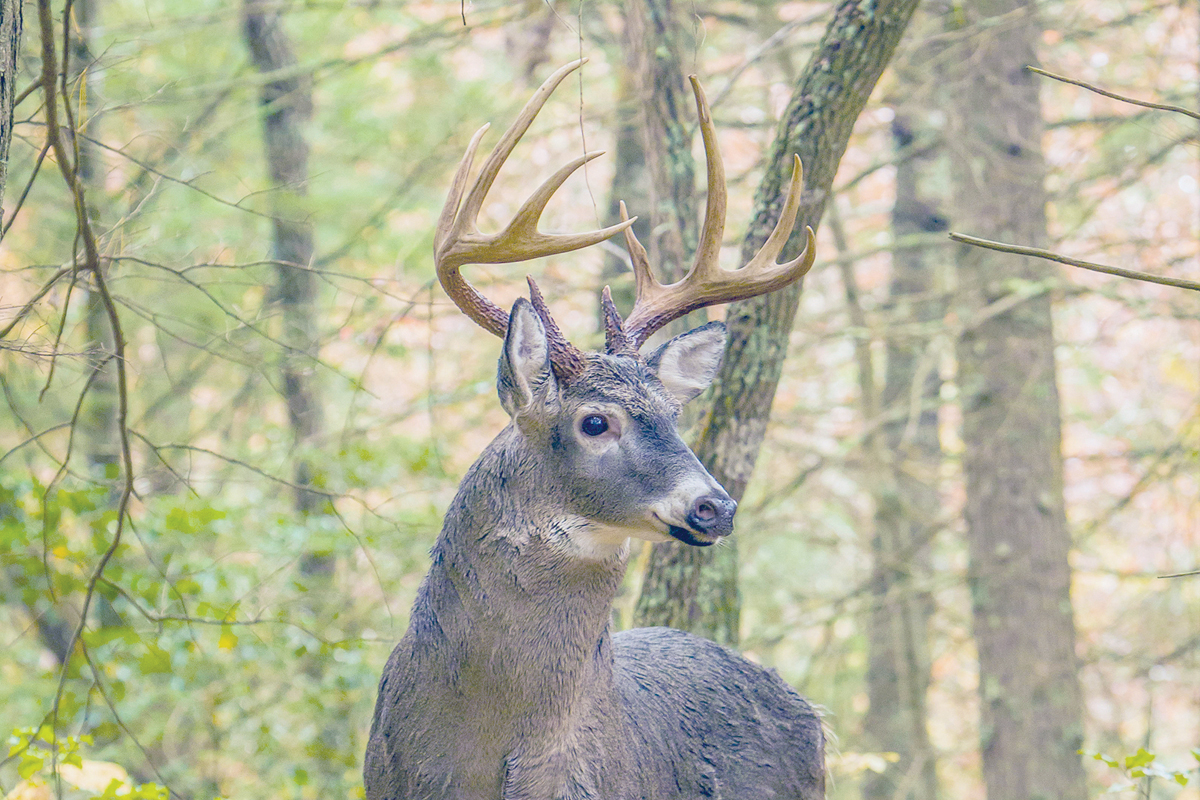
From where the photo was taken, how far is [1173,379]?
473 inches

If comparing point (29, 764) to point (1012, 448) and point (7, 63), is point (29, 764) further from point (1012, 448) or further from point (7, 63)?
point (1012, 448)

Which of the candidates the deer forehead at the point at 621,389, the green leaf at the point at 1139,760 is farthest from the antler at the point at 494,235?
the green leaf at the point at 1139,760

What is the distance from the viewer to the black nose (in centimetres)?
294

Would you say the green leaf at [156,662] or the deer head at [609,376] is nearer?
the deer head at [609,376]

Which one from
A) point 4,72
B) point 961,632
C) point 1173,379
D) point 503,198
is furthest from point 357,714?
A: point 1173,379

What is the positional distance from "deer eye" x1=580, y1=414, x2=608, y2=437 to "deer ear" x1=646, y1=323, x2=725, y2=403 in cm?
44

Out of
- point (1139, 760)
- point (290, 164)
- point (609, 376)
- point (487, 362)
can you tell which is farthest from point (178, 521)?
point (290, 164)

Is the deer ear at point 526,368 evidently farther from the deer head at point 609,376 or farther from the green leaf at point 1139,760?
the green leaf at point 1139,760

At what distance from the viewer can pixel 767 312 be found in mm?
5059

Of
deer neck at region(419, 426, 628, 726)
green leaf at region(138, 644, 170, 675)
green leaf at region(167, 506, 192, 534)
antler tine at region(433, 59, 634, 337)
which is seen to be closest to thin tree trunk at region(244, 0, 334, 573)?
green leaf at region(167, 506, 192, 534)

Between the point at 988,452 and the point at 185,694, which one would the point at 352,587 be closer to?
the point at 185,694

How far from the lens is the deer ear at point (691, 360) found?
11.8 feet

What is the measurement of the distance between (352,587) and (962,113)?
19.0 ft

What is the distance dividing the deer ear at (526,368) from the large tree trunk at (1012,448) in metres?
4.82
